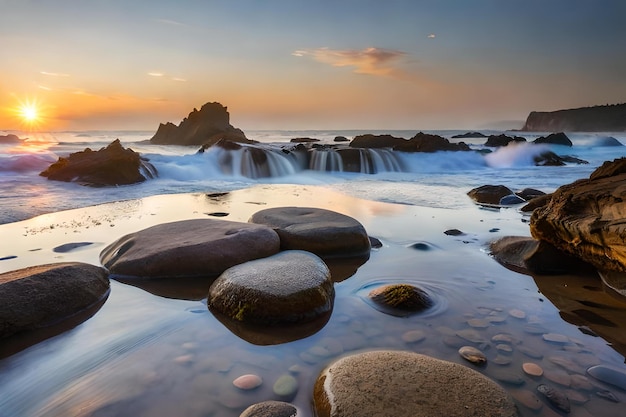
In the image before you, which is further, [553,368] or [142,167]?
[142,167]

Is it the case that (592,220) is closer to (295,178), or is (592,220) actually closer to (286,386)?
(286,386)

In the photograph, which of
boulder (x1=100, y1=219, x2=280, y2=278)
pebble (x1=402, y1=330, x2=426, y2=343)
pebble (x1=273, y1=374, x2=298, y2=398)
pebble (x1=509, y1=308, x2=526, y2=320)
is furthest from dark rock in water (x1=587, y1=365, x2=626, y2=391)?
boulder (x1=100, y1=219, x2=280, y2=278)

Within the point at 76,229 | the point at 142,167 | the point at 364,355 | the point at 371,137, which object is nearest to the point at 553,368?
the point at 364,355

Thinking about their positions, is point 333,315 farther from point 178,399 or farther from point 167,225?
point 167,225

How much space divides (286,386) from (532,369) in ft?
4.54

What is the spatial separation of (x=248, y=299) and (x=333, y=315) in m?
0.64

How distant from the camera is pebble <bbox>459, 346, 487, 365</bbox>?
7.50 ft

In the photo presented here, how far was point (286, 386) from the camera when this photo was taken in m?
2.07

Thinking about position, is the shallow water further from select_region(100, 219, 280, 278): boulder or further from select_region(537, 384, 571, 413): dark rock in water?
select_region(100, 219, 280, 278): boulder

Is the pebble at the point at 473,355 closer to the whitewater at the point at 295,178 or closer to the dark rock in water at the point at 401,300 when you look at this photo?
the dark rock in water at the point at 401,300

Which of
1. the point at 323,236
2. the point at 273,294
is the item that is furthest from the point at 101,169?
the point at 273,294

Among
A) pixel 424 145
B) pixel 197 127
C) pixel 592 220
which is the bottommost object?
pixel 592 220

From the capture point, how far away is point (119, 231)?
204 inches

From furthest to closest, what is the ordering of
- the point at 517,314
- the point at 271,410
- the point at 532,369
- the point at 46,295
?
1. the point at 517,314
2. the point at 46,295
3. the point at 532,369
4. the point at 271,410
